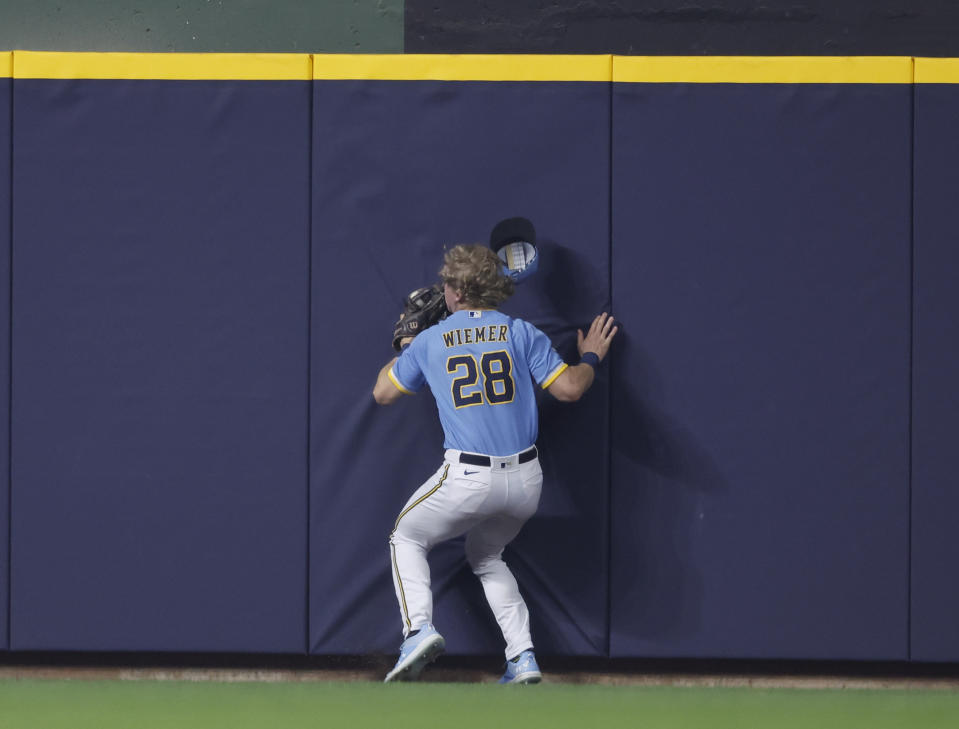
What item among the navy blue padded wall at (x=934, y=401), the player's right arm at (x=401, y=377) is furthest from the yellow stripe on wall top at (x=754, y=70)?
the player's right arm at (x=401, y=377)

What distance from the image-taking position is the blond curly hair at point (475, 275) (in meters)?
4.28

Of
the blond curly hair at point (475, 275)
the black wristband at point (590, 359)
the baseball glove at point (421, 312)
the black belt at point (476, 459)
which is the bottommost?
the black belt at point (476, 459)

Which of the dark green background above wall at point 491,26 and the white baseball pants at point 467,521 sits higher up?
the dark green background above wall at point 491,26

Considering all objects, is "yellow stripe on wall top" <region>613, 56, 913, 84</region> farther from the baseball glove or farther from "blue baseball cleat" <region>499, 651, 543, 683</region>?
"blue baseball cleat" <region>499, 651, 543, 683</region>

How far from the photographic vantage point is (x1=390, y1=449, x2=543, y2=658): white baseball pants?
422cm

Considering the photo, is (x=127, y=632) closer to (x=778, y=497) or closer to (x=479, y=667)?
(x=479, y=667)

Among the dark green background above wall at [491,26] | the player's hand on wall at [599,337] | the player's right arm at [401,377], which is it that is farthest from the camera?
the dark green background above wall at [491,26]

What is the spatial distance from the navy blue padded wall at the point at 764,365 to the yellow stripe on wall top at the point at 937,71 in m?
0.17

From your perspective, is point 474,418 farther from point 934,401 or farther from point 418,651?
point 934,401

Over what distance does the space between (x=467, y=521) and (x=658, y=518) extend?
1.01 metres

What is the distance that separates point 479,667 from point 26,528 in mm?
2282

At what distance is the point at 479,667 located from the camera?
499cm

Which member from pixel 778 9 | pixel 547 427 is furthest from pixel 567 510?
pixel 778 9

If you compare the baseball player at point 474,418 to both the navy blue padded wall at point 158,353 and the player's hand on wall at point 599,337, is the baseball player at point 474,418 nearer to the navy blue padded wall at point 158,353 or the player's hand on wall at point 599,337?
the player's hand on wall at point 599,337
